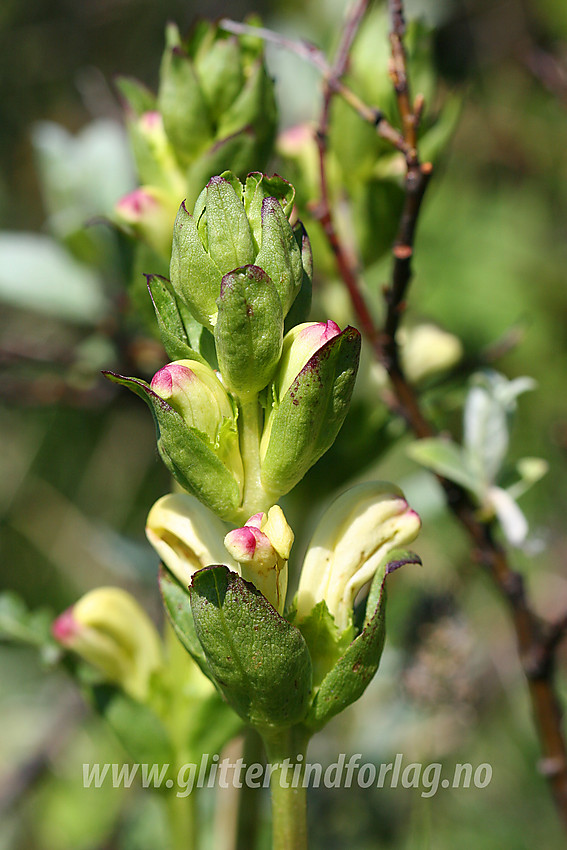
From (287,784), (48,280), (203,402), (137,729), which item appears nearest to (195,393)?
(203,402)

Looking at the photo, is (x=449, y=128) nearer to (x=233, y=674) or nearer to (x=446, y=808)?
(x=233, y=674)

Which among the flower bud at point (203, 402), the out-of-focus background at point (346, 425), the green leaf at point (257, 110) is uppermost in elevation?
the green leaf at point (257, 110)

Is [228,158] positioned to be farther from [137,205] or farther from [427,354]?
[427,354]

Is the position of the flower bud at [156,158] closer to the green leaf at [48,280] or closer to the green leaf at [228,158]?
the green leaf at [228,158]

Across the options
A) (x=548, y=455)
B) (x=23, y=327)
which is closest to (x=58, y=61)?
(x=23, y=327)

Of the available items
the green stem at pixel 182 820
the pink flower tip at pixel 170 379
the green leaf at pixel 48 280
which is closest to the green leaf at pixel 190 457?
the pink flower tip at pixel 170 379

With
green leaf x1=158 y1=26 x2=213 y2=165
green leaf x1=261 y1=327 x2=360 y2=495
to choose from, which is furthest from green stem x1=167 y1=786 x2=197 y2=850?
green leaf x1=158 y1=26 x2=213 y2=165

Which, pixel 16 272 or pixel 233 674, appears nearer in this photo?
pixel 233 674

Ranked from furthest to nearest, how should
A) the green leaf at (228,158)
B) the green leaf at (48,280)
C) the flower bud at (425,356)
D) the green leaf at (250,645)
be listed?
the green leaf at (48,280) → the flower bud at (425,356) → the green leaf at (228,158) → the green leaf at (250,645)
